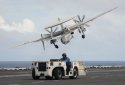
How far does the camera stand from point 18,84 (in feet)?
88.9

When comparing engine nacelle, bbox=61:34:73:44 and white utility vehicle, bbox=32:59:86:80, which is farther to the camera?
engine nacelle, bbox=61:34:73:44

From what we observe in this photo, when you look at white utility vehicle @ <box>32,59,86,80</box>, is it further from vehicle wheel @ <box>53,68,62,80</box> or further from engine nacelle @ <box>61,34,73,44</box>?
engine nacelle @ <box>61,34,73,44</box>

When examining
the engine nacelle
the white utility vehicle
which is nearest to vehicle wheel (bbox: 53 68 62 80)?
the white utility vehicle

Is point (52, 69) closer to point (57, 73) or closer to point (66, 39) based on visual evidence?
point (57, 73)

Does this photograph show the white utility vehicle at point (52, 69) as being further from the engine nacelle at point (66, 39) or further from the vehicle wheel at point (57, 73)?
the engine nacelle at point (66, 39)

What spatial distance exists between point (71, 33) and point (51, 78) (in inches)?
718

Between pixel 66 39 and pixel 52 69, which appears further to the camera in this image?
pixel 66 39

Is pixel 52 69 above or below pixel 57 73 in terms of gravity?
above

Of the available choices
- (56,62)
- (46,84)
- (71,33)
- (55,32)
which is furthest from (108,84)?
(55,32)

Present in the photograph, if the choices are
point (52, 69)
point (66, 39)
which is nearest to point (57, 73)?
point (52, 69)

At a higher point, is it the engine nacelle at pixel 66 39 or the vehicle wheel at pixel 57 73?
the engine nacelle at pixel 66 39

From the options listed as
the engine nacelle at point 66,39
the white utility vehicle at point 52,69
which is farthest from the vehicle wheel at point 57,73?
the engine nacelle at point 66,39

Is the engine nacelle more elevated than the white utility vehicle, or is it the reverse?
the engine nacelle

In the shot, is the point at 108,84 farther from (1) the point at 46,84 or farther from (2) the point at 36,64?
(2) the point at 36,64
